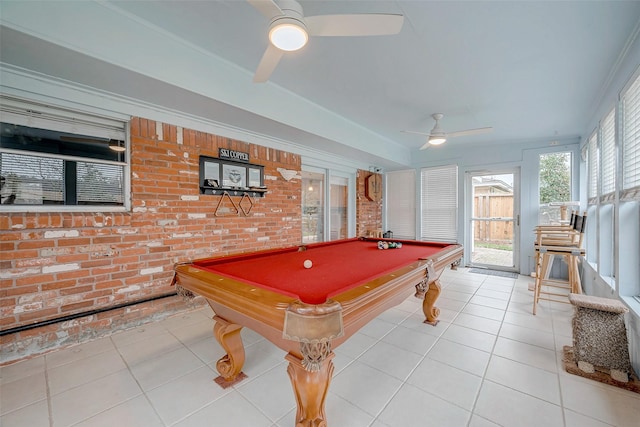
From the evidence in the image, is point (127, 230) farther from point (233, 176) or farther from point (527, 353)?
point (527, 353)

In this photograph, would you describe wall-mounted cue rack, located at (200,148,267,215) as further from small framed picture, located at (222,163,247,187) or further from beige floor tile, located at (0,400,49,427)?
beige floor tile, located at (0,400,49,427)

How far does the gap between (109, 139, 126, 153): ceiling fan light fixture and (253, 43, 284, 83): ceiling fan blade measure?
1644mm

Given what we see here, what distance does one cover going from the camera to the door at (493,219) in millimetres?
5098

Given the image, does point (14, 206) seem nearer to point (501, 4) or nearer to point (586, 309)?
point (501, 4)

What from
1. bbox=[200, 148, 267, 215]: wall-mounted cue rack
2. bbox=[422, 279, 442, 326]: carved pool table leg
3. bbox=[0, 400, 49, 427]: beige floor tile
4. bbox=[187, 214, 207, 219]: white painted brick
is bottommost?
bbox=[0, 400, 49, 427]: beige floor tile

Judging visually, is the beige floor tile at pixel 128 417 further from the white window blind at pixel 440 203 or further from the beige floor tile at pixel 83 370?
the white window blind at pixel 440 203

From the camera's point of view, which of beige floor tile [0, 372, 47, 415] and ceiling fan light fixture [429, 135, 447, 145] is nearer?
beige floor tile [0, 372, 47, 415]

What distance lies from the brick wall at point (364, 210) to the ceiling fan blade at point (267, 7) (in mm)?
4533

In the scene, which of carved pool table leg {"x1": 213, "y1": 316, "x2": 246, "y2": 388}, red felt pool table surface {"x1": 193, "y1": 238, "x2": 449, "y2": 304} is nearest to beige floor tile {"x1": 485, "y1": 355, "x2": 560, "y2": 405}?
red felt pool table surface {"x1": 193, "y1": 238, "x2": 449, "y2": 304}

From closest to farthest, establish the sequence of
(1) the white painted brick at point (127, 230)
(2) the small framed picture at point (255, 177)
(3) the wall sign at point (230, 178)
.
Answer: (1) the white painted brick at point (127, 230), (3) the wall sign at point (230, 178), (2) the small framed picture at point (255, 177)

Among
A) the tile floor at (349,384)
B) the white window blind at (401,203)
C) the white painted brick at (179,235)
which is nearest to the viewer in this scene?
the tile floor at (349,384)

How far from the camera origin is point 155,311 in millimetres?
2783

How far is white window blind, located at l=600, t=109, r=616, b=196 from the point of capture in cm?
280

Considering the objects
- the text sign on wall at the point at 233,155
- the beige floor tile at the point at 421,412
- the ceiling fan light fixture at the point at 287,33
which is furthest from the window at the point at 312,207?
the beige floor tile at the point at 421,412
